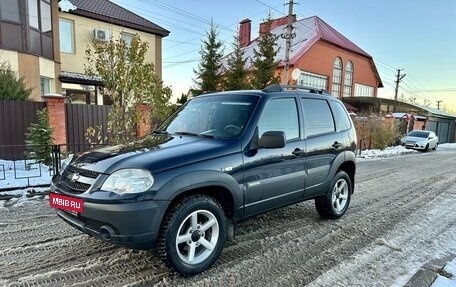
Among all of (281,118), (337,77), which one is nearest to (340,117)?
(281,118)

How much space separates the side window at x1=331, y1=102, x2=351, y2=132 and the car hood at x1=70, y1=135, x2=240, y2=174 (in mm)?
2304

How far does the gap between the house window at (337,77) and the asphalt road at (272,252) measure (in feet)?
88.4

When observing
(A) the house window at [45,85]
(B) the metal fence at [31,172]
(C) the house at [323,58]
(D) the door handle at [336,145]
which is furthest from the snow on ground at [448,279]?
(C) the house at [323,58]

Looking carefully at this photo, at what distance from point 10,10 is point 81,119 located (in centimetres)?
588

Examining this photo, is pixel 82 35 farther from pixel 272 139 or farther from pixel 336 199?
pixel 272 139

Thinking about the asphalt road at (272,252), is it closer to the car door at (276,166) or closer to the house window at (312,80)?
the car door at (276,166)

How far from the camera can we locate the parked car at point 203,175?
2.74 m

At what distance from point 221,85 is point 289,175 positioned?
55.6 feet

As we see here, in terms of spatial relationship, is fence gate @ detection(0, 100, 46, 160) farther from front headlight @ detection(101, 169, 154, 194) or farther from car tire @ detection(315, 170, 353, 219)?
car tire @ detection(315, 170, 353, 219)

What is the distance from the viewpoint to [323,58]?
2823cm

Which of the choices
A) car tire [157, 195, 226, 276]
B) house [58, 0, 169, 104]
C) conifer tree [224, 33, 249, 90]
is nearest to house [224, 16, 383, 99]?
conifer tree [224, 33, 249, 90]

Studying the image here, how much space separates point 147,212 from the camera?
8.87 feet

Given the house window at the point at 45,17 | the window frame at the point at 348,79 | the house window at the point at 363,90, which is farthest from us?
the house window at the point at 363,90

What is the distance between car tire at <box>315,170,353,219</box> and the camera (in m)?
4.77
